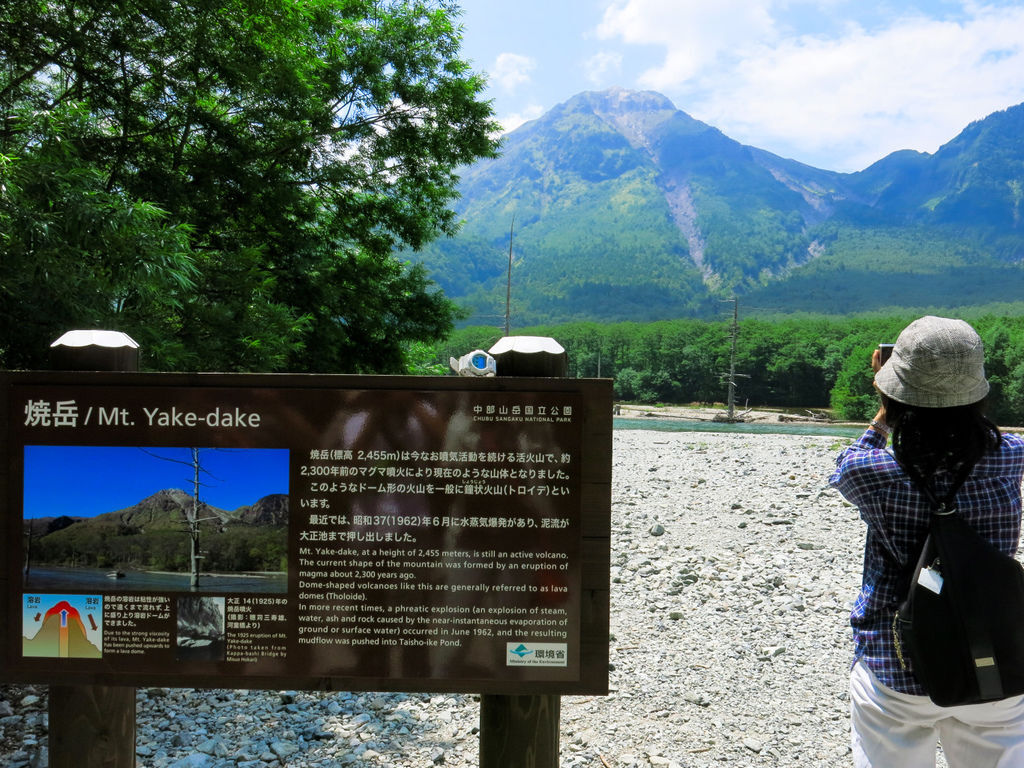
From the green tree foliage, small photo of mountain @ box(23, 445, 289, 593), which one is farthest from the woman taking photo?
the green tree foliage

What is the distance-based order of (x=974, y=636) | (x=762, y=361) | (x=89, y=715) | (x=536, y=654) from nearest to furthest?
(x=974, y=636) → (x=536, y=654) → (x=89, y=715) → (x=762, y=361)

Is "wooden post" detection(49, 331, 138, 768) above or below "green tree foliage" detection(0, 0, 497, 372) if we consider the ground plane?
below

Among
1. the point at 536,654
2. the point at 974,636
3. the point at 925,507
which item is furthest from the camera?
the point at 536,654

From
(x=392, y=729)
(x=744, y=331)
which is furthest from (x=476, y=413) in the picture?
(x=744, y=331)

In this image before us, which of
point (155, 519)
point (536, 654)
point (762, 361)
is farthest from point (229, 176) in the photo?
point (762, 361)

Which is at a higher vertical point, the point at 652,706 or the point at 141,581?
the point at 141,581

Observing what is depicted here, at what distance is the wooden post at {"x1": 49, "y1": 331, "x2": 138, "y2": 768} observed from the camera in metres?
2.50

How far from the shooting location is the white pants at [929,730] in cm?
202

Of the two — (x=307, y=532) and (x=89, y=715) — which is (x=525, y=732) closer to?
(x=307, y=532)

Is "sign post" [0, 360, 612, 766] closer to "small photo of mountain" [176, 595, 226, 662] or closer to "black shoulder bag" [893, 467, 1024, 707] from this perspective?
"small photo of mountain" [176, 595, 226, 662]

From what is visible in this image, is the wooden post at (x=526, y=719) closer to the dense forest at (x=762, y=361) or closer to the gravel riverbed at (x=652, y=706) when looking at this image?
the gravel riverbed at (x=652, y=706)

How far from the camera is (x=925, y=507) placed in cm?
203

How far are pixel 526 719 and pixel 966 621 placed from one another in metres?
1.33

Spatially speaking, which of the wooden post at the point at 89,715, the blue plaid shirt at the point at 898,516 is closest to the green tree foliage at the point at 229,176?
the wooden post at the point at 89,715
